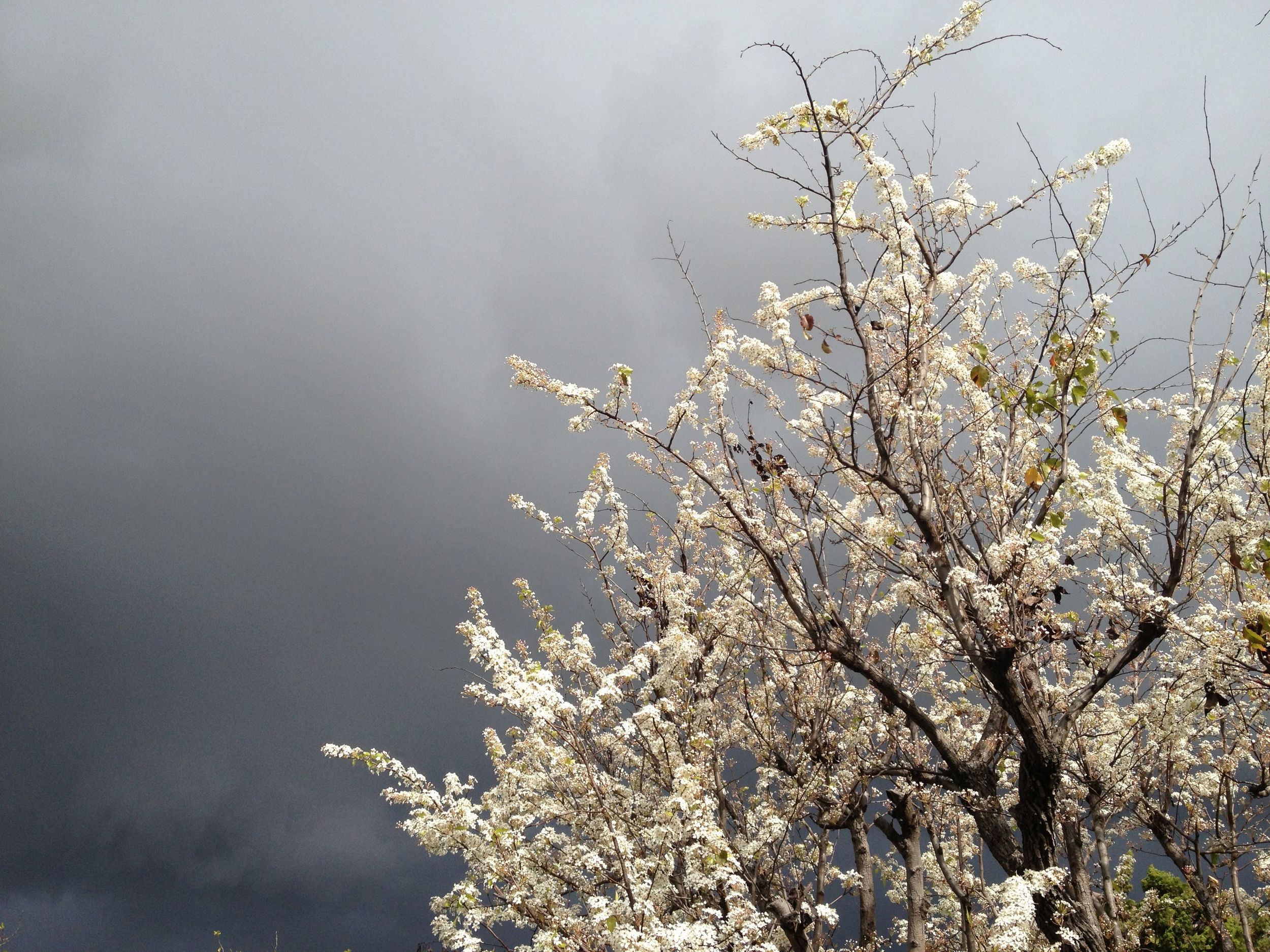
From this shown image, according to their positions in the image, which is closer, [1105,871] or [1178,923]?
[1105,871]

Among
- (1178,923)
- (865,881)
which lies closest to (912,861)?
(865,881)

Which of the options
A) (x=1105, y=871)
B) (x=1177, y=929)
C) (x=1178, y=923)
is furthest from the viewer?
(x=1177, y=929)

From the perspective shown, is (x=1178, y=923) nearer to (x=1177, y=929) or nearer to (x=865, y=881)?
(x=1177, y=929)

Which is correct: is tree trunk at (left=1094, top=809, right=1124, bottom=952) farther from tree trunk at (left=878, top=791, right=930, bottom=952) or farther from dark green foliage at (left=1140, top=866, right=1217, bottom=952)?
dark green foliage at (left=1140, top=866, right=1217, bottom=952)

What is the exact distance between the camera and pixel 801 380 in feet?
22.1

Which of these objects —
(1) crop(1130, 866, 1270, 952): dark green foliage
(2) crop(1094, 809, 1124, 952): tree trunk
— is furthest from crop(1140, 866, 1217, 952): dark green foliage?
(2) crop(1094, 809, 1124, 952): tree trunk

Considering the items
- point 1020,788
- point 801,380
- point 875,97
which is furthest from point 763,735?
point 875,97

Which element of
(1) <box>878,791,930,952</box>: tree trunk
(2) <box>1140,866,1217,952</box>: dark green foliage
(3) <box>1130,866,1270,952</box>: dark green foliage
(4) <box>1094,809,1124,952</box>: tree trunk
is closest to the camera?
(4) <box>1094,809,1124,952</box>: tree trunk

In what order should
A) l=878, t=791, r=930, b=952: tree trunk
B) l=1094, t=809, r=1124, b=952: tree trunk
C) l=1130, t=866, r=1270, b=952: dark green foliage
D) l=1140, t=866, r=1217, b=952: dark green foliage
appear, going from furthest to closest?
l=1140, t=866, r=1217, b=952: dark green foliage → l=1130, t=866, r=1270, b=952: dark green foliage → l=878, t=791, r=930, b=952: tree trunk → l=1094, t=809, r=1124, b=952: tree trunk

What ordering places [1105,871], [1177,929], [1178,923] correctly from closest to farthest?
1. [1105,871]
2. [1178,923]
3. [1177,929]

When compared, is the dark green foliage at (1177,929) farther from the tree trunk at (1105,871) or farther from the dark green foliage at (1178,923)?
the tree trunk at (1105,871)

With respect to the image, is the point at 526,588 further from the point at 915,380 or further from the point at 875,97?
the point at 875,97

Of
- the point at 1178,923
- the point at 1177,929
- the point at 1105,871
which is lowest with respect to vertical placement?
the point at 1177,929

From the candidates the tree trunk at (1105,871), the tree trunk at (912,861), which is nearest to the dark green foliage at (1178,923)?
the tree trunk at (1105,871)
